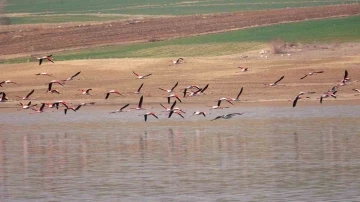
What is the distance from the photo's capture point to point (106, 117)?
34875 millimetres

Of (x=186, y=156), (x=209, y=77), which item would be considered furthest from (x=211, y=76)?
(x=186, y=156)

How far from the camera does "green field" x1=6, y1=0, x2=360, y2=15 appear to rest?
75.4 m

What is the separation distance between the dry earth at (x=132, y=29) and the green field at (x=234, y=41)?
2.36 metres

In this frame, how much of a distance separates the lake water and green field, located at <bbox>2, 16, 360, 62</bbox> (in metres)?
13.3

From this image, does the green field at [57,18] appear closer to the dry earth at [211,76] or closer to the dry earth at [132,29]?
the dry earth at [132,29]

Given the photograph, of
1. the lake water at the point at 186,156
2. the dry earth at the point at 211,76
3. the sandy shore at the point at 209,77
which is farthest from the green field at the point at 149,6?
the lake water at the point at 186,156

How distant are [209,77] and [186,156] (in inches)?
639

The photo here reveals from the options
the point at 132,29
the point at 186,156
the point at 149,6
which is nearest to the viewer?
the point at 186,156

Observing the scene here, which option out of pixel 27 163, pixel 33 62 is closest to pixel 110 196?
pixel 27 163

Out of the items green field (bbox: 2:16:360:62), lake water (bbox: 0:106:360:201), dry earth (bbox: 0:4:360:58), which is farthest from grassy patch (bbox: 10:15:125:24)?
lake water (bbox: 0:106:360:201)

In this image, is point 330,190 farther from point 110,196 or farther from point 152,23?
point 152,23

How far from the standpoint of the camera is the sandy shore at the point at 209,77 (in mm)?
37844

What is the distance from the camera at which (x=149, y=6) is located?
8500 cm

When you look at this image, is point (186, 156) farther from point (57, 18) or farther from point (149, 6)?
point (149, 6)
